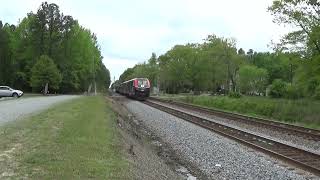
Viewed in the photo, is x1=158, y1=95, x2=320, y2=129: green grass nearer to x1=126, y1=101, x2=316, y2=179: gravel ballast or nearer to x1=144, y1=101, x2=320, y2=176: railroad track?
x1=144, y1=101, x2=320, y2=176: railroad track

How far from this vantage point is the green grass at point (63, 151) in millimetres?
9859

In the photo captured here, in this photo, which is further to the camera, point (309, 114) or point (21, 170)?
point (309, 114)

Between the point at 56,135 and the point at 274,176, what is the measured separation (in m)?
7.00

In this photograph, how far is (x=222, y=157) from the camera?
1611 cm

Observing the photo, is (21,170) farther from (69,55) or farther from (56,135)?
(69,55)

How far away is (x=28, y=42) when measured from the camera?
105875 mm

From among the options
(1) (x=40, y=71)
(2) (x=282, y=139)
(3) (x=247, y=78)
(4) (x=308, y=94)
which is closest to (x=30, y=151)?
(2) (x=282, y=139)

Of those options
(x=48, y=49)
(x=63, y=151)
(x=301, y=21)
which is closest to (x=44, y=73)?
(x=48, y=49)

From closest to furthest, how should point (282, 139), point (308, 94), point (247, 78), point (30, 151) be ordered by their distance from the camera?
1. point (30, 151)
2. point (282, 139)
3. point (308, 94)
4. point (247, 78)

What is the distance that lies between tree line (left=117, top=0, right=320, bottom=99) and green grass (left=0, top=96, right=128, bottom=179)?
27.9 meters

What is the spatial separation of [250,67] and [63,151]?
143 metres

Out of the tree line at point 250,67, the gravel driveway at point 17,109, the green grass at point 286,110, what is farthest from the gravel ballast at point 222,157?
the tree line at point 250,67

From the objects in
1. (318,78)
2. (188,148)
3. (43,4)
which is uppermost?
(43,4)

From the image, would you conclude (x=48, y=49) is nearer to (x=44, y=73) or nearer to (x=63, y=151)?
(x=44, y=73)
